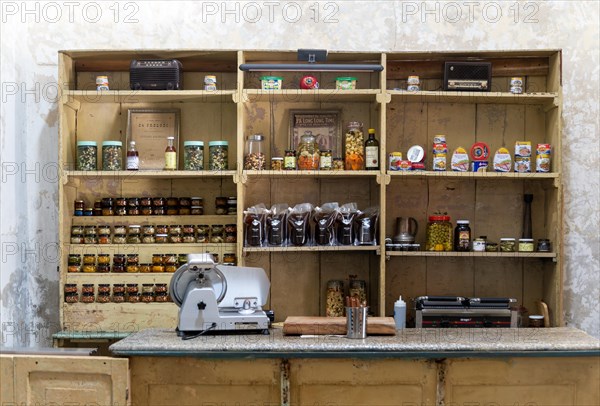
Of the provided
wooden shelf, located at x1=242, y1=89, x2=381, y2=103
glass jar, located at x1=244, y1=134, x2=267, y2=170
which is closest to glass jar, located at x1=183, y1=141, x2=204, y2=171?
glass jar, located at x1=244, y1=134, x2=267, y2=170

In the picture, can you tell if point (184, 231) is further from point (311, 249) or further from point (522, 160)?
point (522, 160)

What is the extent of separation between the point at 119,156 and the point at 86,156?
0.60 feet

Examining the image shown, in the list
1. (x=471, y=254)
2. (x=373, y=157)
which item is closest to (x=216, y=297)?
(x=373, y=157)

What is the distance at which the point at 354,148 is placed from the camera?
383cm

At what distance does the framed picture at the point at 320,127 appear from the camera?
157 inches

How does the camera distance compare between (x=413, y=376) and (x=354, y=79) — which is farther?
(x=354, y=79)

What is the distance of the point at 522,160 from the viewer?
149 inches

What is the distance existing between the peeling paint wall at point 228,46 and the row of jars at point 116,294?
0.41 meters

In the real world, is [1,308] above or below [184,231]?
below

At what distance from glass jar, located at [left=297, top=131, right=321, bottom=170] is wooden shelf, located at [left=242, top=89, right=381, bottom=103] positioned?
256mm

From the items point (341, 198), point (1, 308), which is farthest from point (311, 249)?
point (1, 308)

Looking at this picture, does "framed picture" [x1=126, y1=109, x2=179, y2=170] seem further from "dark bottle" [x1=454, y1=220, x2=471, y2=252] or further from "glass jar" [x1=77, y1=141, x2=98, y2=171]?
"dark bottle" [x1=454, y1=220, x2=471, y2=252]

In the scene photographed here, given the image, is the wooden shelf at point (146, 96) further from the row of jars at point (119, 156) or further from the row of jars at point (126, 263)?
the row of jars at point (126, 263)

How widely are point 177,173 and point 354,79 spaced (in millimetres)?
1141
